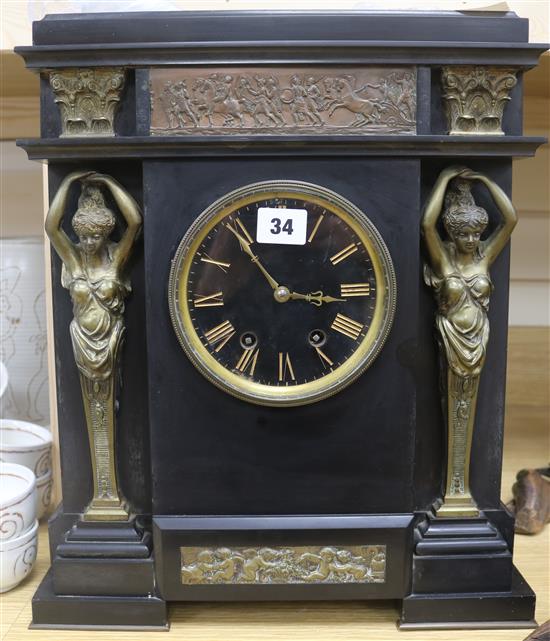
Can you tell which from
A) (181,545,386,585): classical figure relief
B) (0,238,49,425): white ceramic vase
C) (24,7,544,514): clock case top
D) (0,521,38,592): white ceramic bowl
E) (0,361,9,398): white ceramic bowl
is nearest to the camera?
(24,7,544,514): clock case top

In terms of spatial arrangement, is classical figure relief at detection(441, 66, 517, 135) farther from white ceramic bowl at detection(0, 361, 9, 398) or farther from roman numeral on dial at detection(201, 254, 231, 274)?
white ceramic bowl at detection(0, 361, 9, 398)

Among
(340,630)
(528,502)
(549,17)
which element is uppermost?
(549,17)

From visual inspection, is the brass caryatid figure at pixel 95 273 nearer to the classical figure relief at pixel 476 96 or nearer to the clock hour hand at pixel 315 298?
the clock hour hand at pixel 315 298

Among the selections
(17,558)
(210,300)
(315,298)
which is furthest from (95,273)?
(17,558)

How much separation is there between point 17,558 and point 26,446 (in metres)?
0.42

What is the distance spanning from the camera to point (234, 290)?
1.71 m

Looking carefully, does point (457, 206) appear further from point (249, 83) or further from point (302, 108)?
point (249, 83)

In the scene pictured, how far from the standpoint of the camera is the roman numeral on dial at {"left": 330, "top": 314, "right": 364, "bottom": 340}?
1720 mm

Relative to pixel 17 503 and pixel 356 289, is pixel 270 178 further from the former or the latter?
pixel 17 503

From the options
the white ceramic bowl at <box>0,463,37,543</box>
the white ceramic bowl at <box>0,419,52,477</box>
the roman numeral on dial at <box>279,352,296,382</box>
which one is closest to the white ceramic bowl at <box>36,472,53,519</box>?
the white ceramic bowl at <box>0,419,52,477</box>

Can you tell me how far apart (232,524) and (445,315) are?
2.23ft

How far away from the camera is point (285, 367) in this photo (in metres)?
1.73

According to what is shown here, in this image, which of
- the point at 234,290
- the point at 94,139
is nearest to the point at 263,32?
the point at 94,139

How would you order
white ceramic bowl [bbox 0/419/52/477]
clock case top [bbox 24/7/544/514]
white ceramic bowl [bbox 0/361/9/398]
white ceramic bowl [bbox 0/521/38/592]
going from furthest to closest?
1. white ceramic bowl [bbox 0/361/9/398]
2. white ceramic bowl [bbox 0/419/52/477]
3. white ceramic bowl [bbox 0/521/38/592]
4. clock case top [bbox 24/7/544/514]
